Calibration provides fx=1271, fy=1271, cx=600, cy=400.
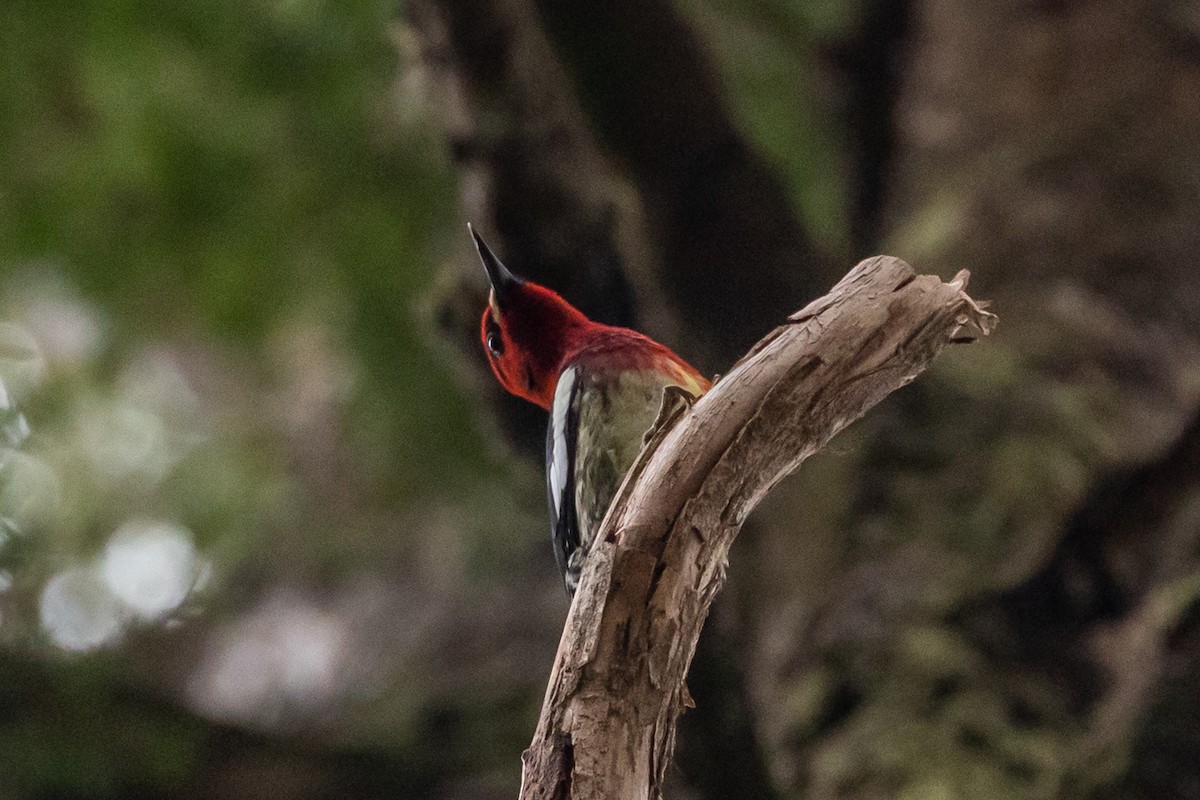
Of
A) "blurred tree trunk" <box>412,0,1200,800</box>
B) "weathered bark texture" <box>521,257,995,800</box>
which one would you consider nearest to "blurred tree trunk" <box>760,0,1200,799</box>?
"blurred tree trunk" <box>412,0,1200,800</box>

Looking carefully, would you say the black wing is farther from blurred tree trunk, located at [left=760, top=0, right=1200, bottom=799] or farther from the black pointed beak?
blurred tree trunk, located at [left=760, top=0, right=1200, bottom=799]

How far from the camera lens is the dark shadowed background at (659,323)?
221 centimetres

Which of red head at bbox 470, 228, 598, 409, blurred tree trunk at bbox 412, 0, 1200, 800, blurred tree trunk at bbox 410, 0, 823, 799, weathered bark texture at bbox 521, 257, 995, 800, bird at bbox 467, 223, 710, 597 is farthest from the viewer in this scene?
blurred tree trunk at bbox 412, 0, 1200, 800

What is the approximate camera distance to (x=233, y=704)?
466 cm

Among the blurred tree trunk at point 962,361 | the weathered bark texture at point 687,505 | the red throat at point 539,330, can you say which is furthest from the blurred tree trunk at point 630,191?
the weathered bark texture at point 687,505

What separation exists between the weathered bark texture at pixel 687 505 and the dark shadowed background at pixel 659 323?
1.39 feet

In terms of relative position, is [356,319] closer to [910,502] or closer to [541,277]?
[541,277]

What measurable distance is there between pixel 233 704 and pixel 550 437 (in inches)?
132

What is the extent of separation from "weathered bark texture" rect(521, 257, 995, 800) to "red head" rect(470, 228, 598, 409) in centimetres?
54

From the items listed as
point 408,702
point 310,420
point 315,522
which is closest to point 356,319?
point 408,702

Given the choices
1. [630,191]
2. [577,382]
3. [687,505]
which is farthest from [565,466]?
[630,191]

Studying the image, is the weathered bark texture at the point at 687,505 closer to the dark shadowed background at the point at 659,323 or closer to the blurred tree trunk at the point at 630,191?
the dark shadowed background at the point at 659,323

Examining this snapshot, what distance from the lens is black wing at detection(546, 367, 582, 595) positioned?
1604 millimetres

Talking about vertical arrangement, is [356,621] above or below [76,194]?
above
